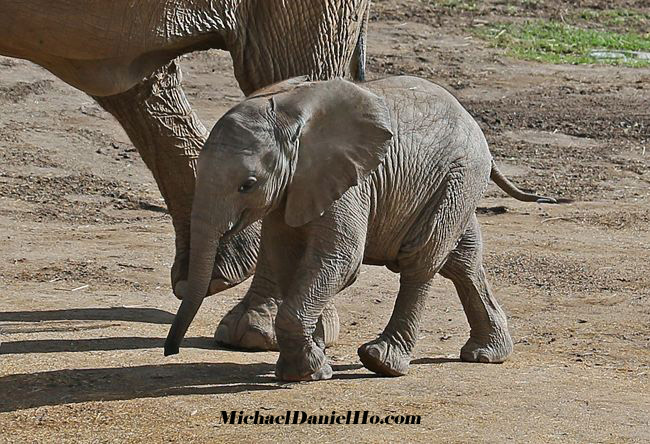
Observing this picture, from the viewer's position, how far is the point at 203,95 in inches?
450

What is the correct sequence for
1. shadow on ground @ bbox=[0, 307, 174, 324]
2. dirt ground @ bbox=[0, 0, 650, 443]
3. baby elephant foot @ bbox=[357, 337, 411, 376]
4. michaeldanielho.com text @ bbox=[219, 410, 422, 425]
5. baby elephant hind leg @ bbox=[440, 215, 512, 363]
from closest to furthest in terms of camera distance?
michaeldanielho.com text @ bbox=[219, 410, 422, 425]
dirt ground @ bbox=[0, 0, 650, 443]
baby elephant foot @ bbox=[357, 337, 411, 376]
baby elephant hind leg @ bbox=[440, 215, 512, 363]
shadow on ground @ bbox=[0, 307, 174, 324]

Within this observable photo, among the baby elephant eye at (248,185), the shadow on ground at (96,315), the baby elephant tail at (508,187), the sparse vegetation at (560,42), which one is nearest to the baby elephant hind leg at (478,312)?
the baby elephant tail at (508,187)

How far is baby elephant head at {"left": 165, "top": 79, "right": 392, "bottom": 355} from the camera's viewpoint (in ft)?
15.7

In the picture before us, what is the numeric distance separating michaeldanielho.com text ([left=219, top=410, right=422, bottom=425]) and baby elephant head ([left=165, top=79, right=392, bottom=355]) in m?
0.27

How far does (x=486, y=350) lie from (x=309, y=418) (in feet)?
3.60

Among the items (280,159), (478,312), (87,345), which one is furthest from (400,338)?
(87,345)

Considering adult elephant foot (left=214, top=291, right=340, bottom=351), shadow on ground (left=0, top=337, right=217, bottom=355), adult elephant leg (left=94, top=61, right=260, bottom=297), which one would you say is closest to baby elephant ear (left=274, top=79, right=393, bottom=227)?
adult elephant foot (left=214, top=291, right=340, bottom=351)

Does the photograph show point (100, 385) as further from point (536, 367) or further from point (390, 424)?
point (536, 367)

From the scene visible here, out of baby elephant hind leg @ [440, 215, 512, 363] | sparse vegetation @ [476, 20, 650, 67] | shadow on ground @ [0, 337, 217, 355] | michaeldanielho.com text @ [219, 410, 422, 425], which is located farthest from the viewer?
sparse vegetation @ [476, 20, 650, 67]

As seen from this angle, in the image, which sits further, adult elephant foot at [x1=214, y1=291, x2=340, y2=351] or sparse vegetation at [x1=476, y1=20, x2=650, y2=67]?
sparse vegetation at [x1=476, y1=20, x2=650, y2=67]

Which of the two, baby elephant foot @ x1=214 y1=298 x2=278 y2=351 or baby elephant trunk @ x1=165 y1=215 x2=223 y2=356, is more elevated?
baby elephant trunk @ x1=165 y1=215 x2=223 y2=356

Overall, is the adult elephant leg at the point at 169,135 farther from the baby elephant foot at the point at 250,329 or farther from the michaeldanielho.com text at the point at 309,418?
the michaeldanielho.com text at the point at 309,418

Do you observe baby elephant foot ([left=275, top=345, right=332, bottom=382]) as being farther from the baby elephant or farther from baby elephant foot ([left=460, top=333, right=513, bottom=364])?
baby elephant foot ([left=460, top=333, right=513, bottom=364])

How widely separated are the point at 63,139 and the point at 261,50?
4.19 meters
